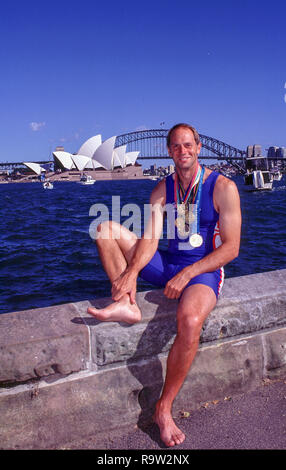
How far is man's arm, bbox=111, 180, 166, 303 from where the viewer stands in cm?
216

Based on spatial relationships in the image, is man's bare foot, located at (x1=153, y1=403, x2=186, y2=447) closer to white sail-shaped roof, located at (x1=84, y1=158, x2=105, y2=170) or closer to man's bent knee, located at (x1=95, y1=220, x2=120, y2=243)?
man's bent knee, located at (x1=95, y1=220, x2=120, y2=243)

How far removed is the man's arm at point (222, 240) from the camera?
219 centimetres

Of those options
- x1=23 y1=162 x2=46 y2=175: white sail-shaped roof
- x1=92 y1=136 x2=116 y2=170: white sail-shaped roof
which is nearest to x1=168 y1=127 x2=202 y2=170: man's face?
x1=92 y1=136 x2=116 y2=170: white sail-shaped roof

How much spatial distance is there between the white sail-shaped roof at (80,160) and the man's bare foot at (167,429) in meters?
88.5

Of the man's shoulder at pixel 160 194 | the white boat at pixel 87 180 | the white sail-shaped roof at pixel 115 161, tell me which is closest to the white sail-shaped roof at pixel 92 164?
the white sail-shaped roof at pixel 115 161

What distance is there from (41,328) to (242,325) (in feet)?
3.65

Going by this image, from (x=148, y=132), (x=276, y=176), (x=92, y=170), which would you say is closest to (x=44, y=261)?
(x=276, y=176)

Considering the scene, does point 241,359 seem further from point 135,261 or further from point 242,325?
point 135,261

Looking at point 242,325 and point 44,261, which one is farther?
point 44,261

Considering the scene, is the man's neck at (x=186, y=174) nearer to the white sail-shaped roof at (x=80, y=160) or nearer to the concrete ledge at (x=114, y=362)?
the concrete ledge at (x=114, y=362)

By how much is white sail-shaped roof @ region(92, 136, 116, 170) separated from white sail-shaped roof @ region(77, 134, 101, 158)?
2.51 ft

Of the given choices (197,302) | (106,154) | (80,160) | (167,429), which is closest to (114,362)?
(167,429)
